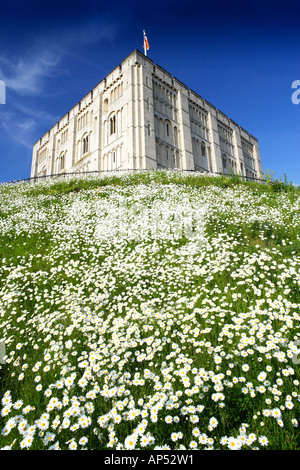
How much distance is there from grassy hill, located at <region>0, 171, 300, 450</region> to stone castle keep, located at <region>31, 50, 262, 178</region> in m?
30.5

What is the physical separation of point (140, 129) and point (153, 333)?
130 feet

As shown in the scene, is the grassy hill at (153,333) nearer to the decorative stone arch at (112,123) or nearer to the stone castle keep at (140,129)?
the stone castle keep at (140,129)

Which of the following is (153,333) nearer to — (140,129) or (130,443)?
(130,443)

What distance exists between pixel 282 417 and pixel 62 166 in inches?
2292

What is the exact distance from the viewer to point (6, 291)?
6.89 metres

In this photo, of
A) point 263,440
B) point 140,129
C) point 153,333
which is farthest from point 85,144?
point 263,440

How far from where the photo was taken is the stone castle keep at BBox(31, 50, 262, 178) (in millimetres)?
40938

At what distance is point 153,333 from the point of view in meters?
4.71

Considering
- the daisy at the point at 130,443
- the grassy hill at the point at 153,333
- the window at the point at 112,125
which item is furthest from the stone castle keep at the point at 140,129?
the daisy at the point at 130,443

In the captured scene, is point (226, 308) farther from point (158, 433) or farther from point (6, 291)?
point (6, 291)

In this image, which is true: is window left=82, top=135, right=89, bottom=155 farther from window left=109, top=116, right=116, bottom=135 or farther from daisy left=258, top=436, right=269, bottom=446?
daisy left=258, top=436, right=269, bottom=446

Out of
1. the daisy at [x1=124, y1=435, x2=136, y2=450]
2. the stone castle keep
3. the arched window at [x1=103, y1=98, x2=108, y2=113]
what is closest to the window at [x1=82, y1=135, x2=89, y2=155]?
the stone castle keep

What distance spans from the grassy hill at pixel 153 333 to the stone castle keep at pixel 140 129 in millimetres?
30501

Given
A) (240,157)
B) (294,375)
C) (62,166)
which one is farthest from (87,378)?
(240,157)
